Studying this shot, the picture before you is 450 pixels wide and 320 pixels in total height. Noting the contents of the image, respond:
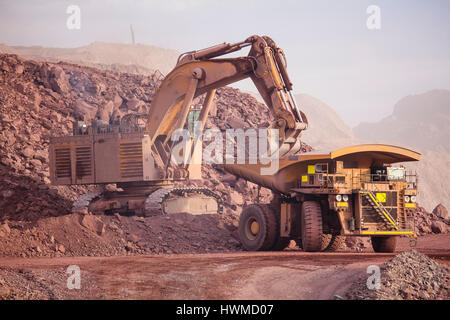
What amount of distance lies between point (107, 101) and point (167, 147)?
16.1 meters

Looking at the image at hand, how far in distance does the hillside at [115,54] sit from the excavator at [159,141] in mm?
71520

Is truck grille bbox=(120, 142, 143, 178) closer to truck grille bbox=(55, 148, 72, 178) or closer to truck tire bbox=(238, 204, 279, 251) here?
truck grille bbox=(55, 148, 72, 178)

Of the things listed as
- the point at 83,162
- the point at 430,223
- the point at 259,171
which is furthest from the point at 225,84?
the point at 430,223

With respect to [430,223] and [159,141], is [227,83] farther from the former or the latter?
[430,223]

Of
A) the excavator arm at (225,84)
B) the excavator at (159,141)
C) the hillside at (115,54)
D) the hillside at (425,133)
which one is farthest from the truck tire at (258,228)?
the hillside at (115,54)

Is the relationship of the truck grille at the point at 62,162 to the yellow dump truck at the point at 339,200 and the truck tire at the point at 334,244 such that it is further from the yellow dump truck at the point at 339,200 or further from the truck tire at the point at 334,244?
the truck tire at the point at 334,244

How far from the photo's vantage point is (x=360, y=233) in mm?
17781

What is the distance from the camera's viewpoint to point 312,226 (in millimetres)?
18562

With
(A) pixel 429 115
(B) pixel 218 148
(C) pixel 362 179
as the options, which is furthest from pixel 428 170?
(C) pixel 362 179

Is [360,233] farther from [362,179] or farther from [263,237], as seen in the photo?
[263,237]

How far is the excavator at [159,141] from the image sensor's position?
2238 cm

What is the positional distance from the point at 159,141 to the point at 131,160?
1628 mm
